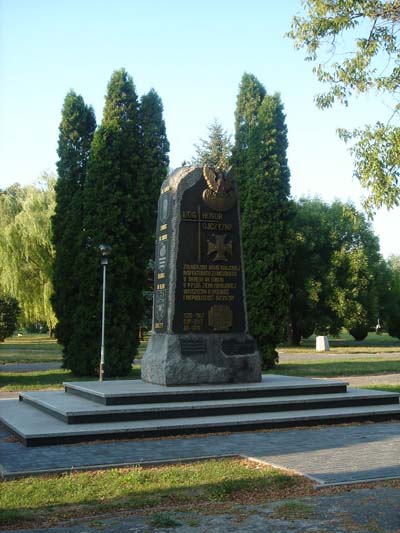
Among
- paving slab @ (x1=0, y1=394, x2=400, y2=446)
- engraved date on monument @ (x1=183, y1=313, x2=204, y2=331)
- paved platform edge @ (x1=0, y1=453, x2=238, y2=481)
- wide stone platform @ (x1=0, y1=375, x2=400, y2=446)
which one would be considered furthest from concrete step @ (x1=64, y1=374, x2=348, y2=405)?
paved platform edge @ (x1=0, y1=453, x2=238, y2=481)

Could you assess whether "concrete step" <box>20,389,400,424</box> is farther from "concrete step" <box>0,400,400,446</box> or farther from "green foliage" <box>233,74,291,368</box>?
"green foliage" <box>233,74,291,368</box>

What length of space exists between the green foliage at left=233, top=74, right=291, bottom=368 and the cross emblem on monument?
37.8 ft

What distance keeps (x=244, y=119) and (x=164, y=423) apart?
1809 cm

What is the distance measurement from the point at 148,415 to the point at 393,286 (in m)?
40.3

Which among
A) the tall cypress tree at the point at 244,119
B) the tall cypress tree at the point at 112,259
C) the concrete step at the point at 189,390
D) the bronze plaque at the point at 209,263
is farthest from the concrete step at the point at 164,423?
the tall cypress tree at the point at 244,119

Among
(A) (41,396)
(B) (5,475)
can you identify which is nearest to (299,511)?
(B) (5,475)

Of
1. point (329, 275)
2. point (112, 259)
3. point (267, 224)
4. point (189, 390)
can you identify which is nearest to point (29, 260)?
point (112, 259)

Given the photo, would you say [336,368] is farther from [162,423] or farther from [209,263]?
[162,423]

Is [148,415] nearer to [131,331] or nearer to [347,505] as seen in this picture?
[347,505]

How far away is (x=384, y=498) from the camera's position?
598cm

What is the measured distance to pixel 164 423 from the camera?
992 centimetres

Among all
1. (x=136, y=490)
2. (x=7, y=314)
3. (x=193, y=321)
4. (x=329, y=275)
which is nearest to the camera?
(x=136, y=490)

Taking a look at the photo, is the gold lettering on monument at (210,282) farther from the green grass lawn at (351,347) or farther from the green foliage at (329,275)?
the green foliage at (329,275)

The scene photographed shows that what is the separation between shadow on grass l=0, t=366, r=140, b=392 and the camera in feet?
56.4
